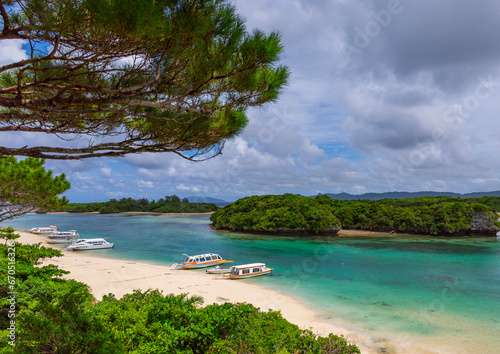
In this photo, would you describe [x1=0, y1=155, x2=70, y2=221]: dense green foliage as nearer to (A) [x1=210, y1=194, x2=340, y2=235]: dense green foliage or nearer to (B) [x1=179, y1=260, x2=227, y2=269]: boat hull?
(B) [x1=179, y1=260, x2=227, y2=269]: boat hull

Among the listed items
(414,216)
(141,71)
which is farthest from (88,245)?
(414,216)

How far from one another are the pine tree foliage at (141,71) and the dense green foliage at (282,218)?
132 feet

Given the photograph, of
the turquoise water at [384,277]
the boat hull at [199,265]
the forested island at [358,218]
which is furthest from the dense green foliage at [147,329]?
the forested island at [358,218]

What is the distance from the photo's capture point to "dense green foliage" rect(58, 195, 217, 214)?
115 metres

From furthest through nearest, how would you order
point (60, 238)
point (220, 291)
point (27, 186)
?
1. point (60, 238)
2. point (220, 291)
3. point (27, 186)

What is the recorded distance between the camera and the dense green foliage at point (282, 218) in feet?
146

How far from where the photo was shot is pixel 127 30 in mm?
3295

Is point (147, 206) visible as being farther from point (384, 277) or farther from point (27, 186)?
point (27, 186)

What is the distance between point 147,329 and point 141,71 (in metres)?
4.47

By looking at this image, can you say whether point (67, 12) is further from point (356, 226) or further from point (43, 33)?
point (356, 226)

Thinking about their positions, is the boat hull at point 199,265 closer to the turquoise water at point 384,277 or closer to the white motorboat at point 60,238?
the turquoise water at point 384,277

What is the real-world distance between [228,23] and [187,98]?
154 centimetres

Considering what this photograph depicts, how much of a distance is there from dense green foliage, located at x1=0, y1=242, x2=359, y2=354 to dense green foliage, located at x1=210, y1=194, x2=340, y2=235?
130ft

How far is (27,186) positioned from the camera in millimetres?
10398
